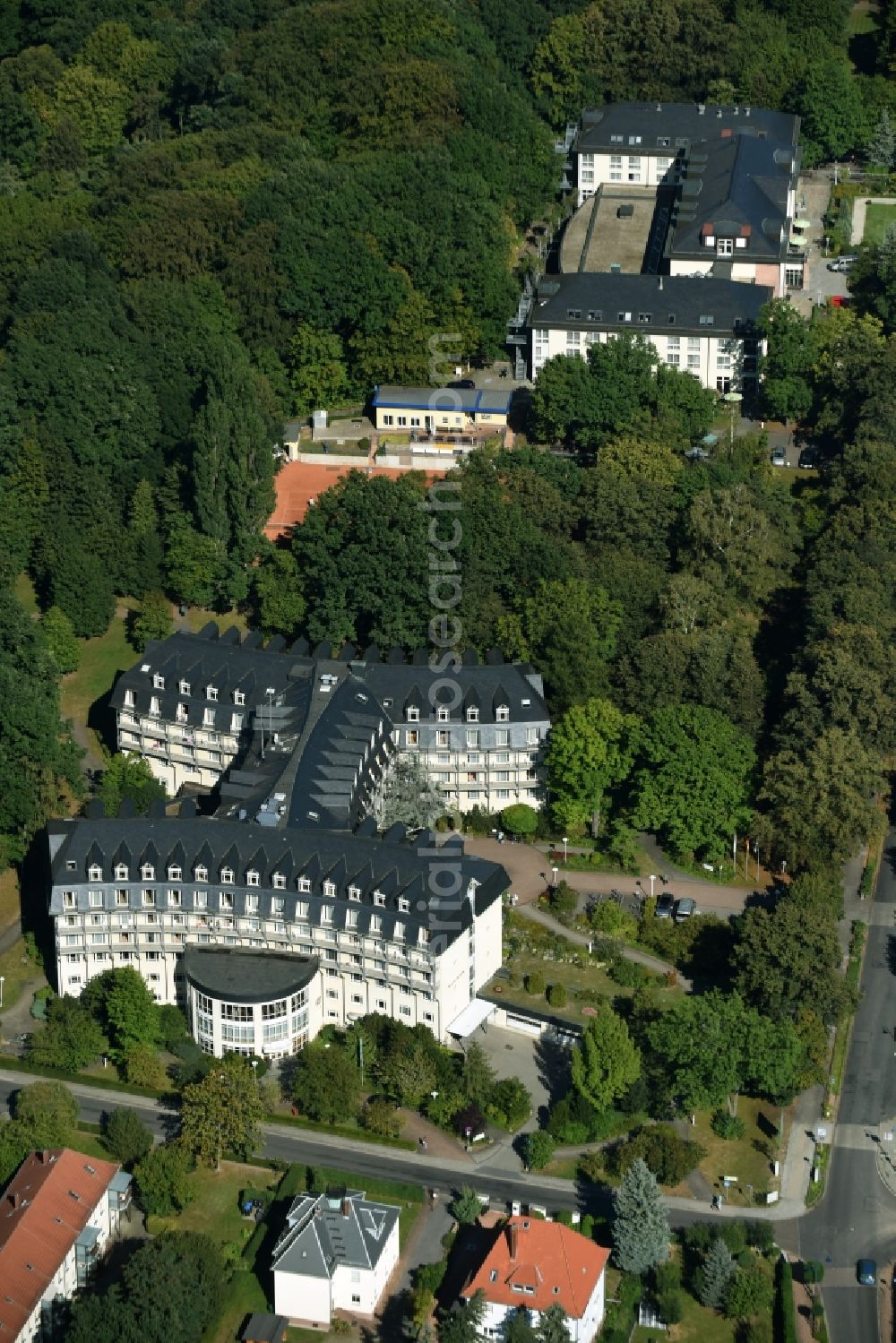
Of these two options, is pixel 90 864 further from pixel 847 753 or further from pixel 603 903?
pixel 847 753

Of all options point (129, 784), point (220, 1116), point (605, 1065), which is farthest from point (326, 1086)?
point (129, 784)

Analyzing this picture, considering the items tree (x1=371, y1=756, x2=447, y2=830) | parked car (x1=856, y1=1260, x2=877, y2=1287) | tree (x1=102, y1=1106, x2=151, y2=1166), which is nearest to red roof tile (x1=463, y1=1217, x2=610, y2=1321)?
parked car (x1=856, y1=1260, x2=877, y2=1287)

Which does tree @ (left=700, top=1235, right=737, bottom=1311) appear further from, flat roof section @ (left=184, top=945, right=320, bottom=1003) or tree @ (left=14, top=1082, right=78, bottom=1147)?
tree @ (left=14, top=1082, right=78, bottom=1147)

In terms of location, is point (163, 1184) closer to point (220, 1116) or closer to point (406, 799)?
point (220, 1116)

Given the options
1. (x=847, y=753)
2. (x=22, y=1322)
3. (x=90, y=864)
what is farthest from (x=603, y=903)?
(x=22, y=1322)

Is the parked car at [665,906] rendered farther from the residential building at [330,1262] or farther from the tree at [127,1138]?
the tree at [127,1138]

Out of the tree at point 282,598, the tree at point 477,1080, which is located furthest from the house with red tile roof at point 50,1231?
the tree at point 282,598
